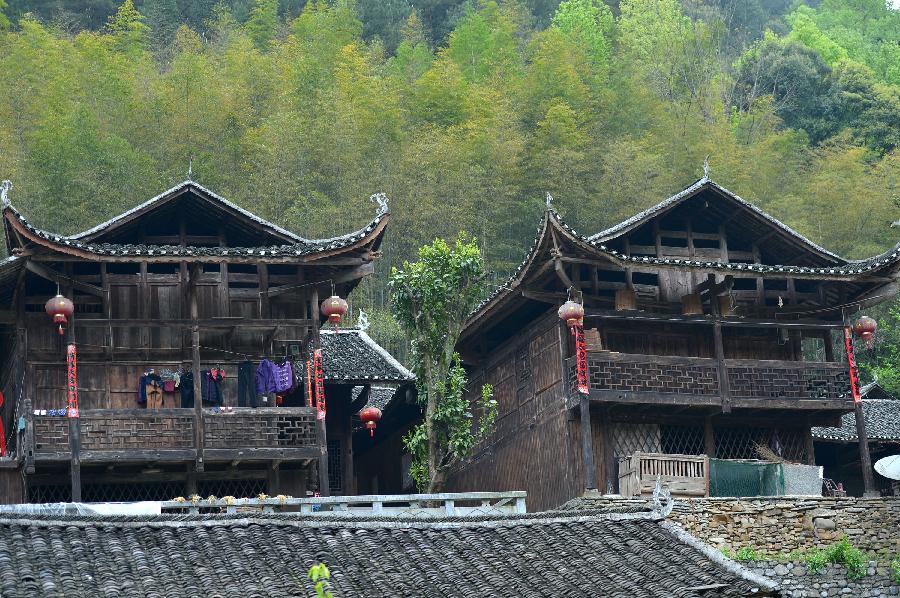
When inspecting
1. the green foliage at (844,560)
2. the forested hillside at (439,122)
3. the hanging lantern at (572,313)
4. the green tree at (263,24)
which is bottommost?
the green foliage at (844,560)

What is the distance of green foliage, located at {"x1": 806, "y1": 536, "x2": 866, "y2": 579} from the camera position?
77.9 feet

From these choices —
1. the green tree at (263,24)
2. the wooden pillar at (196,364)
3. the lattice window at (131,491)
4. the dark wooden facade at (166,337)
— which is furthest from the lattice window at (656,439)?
the green tree at (263,24)

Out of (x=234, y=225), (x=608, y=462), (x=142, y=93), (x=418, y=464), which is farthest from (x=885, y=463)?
(x=142, y=93)

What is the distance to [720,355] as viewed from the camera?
2691 centimetres

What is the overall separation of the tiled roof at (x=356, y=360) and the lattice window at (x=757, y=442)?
6.07m

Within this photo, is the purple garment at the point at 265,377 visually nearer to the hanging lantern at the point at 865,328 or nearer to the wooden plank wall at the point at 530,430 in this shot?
the wooden plank wall at the point at 530,430

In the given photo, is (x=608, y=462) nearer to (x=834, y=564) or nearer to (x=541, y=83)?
(x=834, y=564)

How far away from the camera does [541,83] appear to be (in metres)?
47.8

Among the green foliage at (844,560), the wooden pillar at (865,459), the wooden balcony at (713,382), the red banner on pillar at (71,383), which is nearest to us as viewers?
the green foliage at (844,560)

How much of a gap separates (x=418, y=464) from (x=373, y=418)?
2907 millimetres

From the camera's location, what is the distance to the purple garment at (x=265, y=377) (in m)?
25.5

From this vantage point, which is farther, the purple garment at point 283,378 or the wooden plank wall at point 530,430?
the wooden plank wall at point 530,430

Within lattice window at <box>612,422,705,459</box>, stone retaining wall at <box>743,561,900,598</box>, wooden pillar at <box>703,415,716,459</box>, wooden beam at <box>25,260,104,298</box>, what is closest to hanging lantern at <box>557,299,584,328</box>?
lattice window at <box>612,422,705,459</box>

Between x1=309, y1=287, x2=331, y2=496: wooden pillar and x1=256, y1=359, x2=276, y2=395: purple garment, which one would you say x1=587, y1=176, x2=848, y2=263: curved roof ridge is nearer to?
x1=309, y1=287, x2=331, y2=496: wooden pillar
